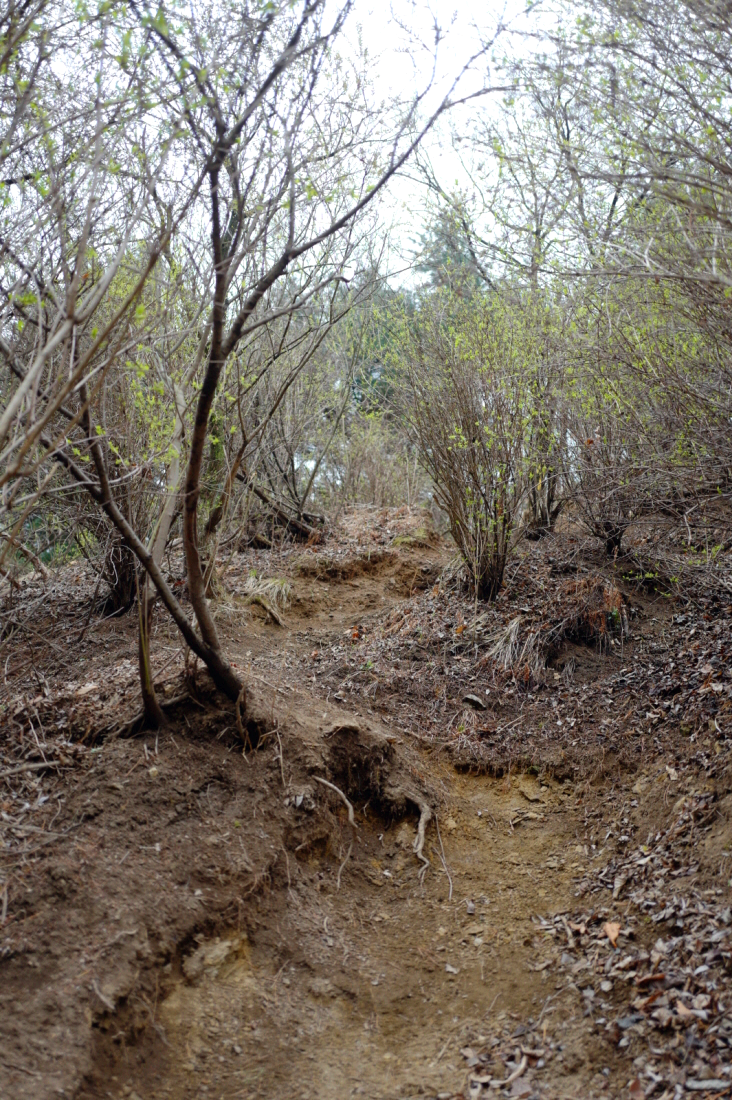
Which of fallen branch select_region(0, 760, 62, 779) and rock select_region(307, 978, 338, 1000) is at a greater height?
fallen branch select_region(0, 760, 62, 779)

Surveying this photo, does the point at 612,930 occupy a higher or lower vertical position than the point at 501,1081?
higher

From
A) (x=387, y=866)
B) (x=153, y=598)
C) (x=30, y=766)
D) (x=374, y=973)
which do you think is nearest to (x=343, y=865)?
(x=387, y=866)

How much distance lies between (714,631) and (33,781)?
4274 mm

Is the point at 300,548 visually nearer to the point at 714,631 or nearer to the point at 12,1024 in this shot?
the point at 714,631

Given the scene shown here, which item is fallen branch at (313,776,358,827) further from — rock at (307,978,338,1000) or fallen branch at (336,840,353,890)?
rock at (307,978,338,1000)

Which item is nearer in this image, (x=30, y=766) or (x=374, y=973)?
(x=374, y=973)

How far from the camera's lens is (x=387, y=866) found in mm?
4152

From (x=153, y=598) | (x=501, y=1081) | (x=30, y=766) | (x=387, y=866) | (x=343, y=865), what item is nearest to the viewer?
(x=501, y=1081)

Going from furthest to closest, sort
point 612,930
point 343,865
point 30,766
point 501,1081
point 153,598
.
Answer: point 153,598 → point 343,865 → point 30,766 → point 612,930 → point 501,1081

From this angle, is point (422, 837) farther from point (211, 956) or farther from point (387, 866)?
point (211, 956)

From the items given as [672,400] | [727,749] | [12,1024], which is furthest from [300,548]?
[12,1024]

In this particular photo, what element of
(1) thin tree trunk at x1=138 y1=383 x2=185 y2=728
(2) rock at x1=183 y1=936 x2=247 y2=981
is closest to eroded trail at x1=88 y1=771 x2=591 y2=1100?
(2) rock at x1=183 y1=936 x2=247 y2=981

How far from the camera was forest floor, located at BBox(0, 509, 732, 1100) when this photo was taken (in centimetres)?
289


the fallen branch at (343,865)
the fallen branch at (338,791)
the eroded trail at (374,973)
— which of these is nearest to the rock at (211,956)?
the eroded trail at (374,973)
